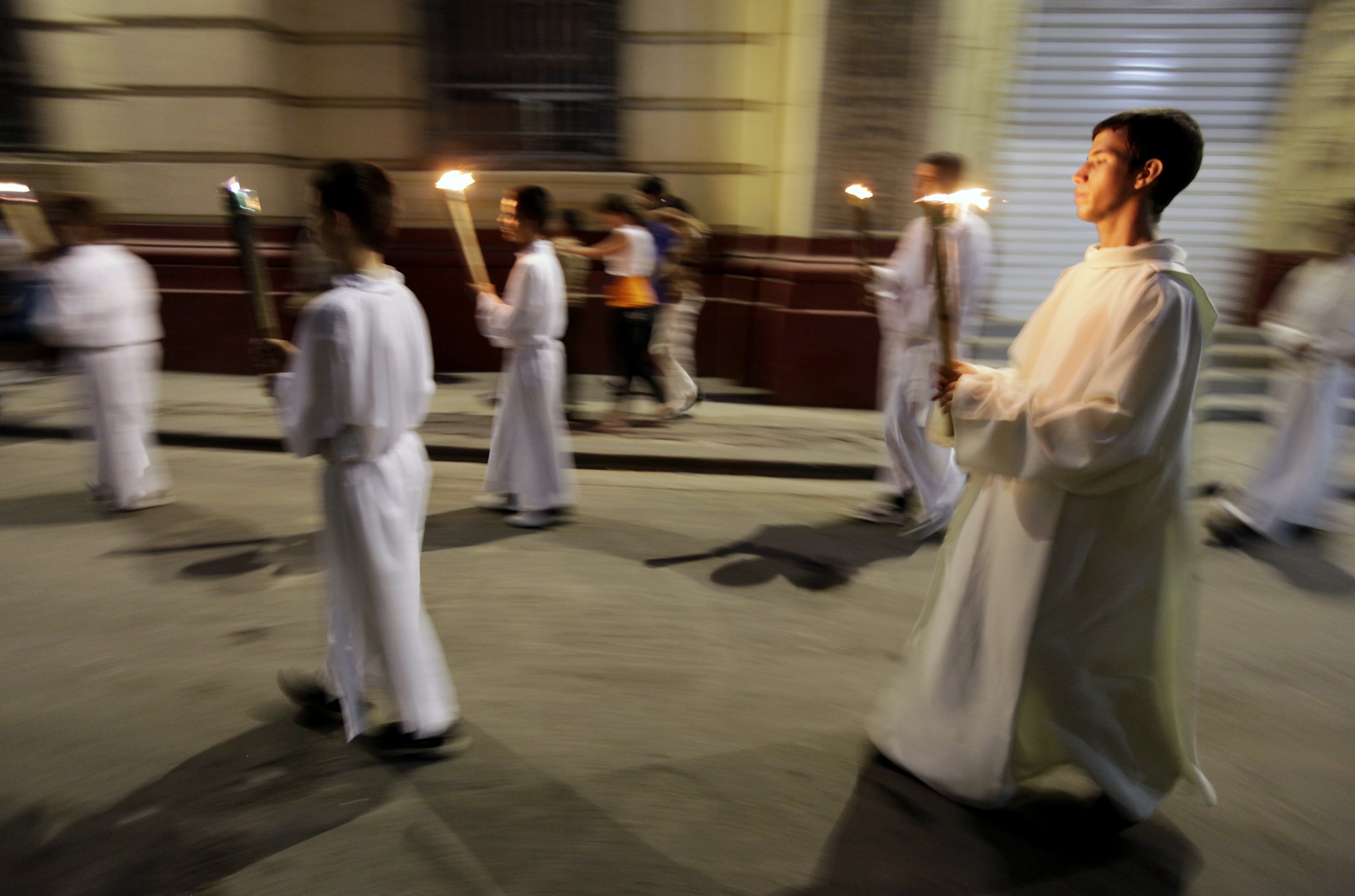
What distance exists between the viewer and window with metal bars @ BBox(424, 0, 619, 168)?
8.55 m

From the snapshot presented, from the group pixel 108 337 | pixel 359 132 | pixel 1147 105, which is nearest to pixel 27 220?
pixel 108 337

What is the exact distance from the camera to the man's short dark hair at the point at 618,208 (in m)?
6.86

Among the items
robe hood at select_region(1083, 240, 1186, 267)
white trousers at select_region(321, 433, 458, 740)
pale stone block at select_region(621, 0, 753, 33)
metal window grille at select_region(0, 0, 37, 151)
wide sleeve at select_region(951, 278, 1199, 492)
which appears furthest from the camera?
metal window grille at select_region(0, 0, 37, 151)

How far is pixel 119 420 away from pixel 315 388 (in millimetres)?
3488

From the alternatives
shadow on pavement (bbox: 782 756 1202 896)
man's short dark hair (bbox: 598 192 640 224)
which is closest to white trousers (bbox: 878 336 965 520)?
shadow on pavement (bbox: 782 756 1202 896)

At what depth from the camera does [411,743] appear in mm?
2945

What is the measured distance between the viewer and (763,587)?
4.39m

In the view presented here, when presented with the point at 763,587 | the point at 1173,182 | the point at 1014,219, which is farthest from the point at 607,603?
the point at 1014,219

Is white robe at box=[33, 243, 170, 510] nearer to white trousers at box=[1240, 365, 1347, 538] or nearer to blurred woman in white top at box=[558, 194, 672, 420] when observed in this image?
blurred woman in white top at box=[558, 194, 672, 420]

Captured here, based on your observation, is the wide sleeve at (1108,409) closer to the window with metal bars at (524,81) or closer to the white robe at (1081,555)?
the white robe at (1081,555)

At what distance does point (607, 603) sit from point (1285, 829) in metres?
2.67

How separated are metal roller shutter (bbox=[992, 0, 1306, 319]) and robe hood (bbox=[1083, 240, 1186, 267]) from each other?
6.76 m

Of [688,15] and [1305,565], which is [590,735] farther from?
[688,15]

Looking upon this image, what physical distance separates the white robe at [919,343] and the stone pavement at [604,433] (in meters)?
1.16
